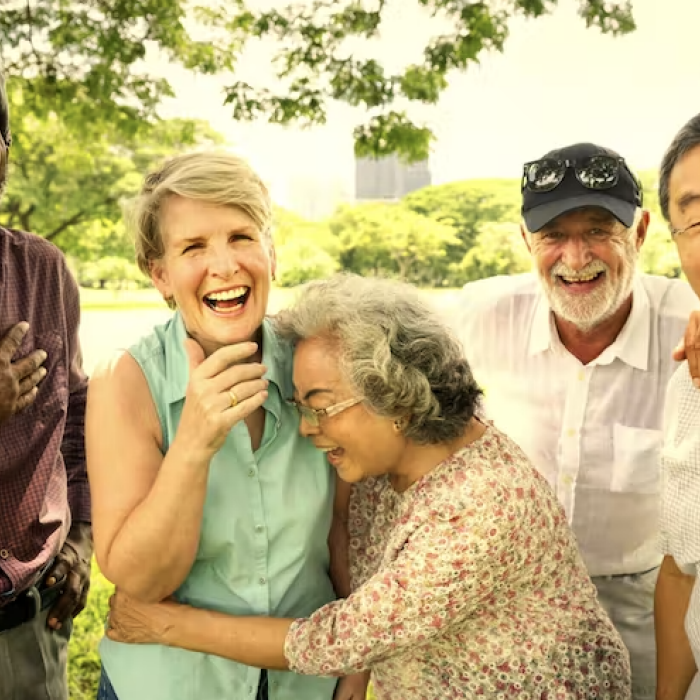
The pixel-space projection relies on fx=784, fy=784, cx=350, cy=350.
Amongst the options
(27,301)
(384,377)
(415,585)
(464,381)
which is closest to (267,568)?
(415,585)

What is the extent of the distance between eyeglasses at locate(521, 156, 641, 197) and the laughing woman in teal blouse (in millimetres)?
1280

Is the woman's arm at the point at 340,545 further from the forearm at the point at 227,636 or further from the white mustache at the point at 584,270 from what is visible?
the white mustache at the point at 584,270

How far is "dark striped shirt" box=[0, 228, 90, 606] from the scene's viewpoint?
220cm

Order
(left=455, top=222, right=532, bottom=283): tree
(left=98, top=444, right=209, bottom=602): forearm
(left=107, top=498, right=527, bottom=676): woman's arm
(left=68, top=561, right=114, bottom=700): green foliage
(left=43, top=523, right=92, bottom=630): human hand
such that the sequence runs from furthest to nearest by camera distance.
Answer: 1. (left=455, top=222, right=532, bottom=283): tree
2. (left=68, top=561, right=114, bottom=700): green foliage
3. (left=43, top=523, right=92, bottom=630): human hand
4. (left=107, top=498, right=527, bottom=676): woman's arm
5. (left=98, top=444, right=209, bottom=602): forearm

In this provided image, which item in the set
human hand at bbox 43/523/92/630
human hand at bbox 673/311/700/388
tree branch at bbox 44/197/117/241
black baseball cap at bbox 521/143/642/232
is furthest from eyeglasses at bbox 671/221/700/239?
tree branch at bbox 44/197/117/241

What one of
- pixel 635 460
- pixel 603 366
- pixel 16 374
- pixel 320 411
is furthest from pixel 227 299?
pixel 635 460

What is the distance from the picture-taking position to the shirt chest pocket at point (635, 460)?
2754 millimetres

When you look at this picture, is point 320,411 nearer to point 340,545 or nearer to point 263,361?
point 263,361

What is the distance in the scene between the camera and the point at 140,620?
5.90 ft

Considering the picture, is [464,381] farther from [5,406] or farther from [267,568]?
[5,406]

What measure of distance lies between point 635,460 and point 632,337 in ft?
1.43

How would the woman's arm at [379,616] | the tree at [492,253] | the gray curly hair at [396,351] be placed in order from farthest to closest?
the tree at [492,253] → the gray curly hair at [396,351] → the woman's arm at [379,616]

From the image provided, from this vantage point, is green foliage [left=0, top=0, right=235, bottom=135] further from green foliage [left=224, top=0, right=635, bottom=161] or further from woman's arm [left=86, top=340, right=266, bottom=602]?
woman's arm [left=86, top=340, right=266, bottom=602]

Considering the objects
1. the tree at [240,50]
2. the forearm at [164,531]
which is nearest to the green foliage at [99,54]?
the tree at [240,50]
